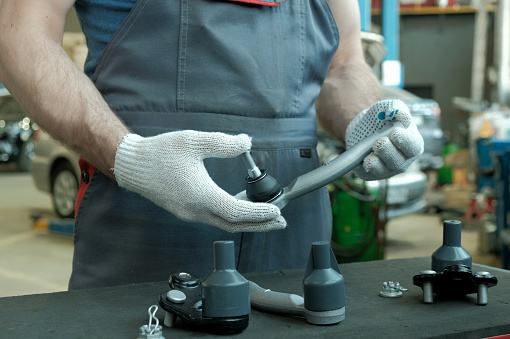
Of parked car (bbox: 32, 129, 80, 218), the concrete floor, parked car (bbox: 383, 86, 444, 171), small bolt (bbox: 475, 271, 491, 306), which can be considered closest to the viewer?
small bolt (bbox: 475, 271, 491, 306)

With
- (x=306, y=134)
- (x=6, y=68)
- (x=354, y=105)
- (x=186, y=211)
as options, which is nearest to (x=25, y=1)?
(x=6, y=68)

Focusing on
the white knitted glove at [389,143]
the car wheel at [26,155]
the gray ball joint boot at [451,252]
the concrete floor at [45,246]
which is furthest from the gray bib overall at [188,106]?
the car wheel at [26,155]

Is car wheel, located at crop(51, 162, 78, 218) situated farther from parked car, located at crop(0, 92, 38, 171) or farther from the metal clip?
the metal clip

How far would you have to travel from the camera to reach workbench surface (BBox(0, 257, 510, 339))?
766 mm

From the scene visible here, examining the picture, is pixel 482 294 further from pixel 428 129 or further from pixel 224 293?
pixel 428 129

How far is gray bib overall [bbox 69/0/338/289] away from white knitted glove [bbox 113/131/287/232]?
0.19m

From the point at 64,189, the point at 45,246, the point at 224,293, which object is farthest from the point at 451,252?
the point at 64,189

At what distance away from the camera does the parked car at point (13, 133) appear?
9.11 meters

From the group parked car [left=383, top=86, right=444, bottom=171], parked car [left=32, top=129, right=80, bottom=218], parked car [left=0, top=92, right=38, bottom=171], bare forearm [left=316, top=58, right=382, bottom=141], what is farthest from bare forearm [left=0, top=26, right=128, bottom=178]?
parked car [left=0, top=92, right=38, bottom=171]

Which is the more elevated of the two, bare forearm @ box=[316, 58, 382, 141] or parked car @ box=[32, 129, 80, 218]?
bare forearm @ box=[316, 58, 382, 141]

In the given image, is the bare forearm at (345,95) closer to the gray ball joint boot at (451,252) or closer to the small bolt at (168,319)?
the gray ball joint boot at (451,252)

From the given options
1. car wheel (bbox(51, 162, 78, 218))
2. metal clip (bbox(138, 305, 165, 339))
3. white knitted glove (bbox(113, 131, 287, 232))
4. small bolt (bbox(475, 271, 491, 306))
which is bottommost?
car wheel (bbox(51, 162, 78, 218))

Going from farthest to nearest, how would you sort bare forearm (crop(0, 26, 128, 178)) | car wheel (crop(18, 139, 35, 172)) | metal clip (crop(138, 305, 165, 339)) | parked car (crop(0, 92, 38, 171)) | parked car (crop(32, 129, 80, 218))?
car wheel (crop(18, 139, 35, 172)), parked car (crop(0, 92, 38, 171)), parked car (crop(32, 129, 80, 218)), bare forearm (crop(0, 26, 128, 178)), metal clip (crop(138, 305, 165, 339))

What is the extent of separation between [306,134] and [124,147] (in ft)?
1.44
